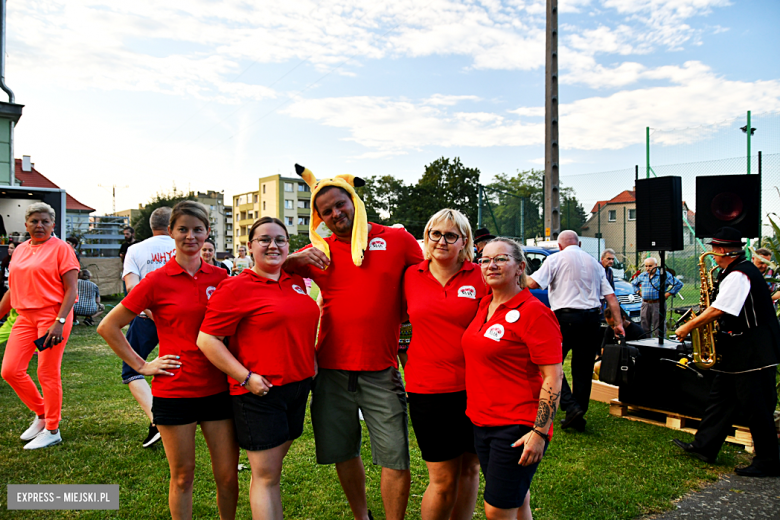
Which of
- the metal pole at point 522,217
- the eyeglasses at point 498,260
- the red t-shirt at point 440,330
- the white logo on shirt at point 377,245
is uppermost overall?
the metal pole at point 522,217

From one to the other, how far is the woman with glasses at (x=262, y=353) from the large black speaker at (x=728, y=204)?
4.95m

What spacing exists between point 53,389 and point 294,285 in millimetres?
3176

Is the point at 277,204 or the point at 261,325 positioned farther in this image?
the point at 277,204

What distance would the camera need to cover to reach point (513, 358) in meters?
2.32

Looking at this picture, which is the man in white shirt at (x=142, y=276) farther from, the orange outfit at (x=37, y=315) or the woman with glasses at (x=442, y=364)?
the woman with glasses at (x=442, y=364)

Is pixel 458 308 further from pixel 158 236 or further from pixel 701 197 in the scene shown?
pixel 701 197

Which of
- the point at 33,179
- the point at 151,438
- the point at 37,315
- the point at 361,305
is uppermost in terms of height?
the point at 33,179

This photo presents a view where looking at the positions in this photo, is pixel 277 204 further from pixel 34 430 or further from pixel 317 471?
pixel 317 471

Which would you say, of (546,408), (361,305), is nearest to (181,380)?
(361,305)

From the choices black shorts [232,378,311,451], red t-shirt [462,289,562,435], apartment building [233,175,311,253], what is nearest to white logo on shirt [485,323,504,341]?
red t-shirt [462,289,562,435]

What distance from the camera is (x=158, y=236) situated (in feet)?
15.0

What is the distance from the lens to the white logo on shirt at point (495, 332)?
2332 mm

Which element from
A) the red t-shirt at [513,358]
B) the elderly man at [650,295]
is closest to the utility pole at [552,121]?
the elderly man at [650,295]

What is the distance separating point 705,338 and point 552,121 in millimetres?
7369
